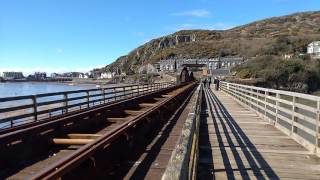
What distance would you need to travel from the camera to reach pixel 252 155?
9.86 m

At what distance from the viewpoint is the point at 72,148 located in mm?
8781

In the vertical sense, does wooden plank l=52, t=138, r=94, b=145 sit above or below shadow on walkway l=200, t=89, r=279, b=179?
above

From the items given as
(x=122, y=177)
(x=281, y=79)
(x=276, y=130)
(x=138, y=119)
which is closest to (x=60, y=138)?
(x=138, y=119)

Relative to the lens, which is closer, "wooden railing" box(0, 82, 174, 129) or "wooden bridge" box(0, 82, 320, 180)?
"wooden bridge" box(0, 82, 320, 180)

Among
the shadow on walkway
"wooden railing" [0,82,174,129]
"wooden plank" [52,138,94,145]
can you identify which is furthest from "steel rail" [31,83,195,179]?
"wooden railing" [0,82,174,129]

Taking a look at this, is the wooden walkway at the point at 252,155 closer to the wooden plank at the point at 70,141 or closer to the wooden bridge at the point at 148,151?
the wooden bridge at the point at 148,151

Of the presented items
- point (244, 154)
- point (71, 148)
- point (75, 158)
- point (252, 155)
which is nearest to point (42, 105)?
point (71, 148)

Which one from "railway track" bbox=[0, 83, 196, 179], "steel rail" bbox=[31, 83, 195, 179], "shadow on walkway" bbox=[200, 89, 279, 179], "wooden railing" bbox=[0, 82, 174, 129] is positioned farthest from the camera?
"wooden railing" bbox=[0, 82, 174, 129]

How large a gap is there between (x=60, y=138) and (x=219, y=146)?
3816 mm

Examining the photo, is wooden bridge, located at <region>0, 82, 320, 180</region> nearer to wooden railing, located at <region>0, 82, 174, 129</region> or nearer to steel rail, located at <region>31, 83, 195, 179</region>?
steel rail, located at <region>31, 83, 195, 179</region>

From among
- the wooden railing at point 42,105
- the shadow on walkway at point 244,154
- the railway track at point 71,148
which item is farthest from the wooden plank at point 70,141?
the wooden railing at point 42,105

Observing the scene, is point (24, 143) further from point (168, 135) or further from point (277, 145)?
point (277, 145)

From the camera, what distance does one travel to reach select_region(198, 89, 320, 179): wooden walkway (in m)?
8.16

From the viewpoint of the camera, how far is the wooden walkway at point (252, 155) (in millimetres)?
8156
